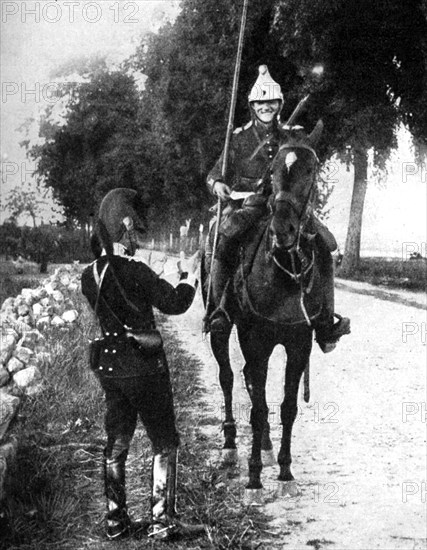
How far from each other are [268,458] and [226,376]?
37 cm

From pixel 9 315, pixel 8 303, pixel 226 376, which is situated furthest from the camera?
pixel 8 303

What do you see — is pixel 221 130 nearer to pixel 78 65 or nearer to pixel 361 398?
pixel 78 65

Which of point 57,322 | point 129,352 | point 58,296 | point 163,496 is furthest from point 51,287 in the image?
point 163,496

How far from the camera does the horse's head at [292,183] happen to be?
8.48ft

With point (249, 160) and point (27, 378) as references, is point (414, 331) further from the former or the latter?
point (27, 378)

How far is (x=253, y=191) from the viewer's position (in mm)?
2805

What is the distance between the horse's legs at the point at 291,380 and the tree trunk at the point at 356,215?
424 mm

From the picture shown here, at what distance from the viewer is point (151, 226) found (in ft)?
8.84

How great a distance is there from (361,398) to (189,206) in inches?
53.2

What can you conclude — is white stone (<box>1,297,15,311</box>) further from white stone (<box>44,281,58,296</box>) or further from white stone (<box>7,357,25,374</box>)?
white stone (<box>7,357,25,374</box>)

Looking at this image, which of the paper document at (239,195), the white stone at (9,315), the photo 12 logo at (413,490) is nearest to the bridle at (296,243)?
the paper document at (239,195)

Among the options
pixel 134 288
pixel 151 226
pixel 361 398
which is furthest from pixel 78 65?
pixel 361 398

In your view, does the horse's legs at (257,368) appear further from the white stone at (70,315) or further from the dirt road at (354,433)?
the white stone at (70,315)

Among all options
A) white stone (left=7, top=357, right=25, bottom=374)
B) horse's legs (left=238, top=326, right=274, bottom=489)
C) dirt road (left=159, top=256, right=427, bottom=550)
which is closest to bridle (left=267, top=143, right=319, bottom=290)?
horse's legs (left=238, top=326, right=274, bottom=489)
